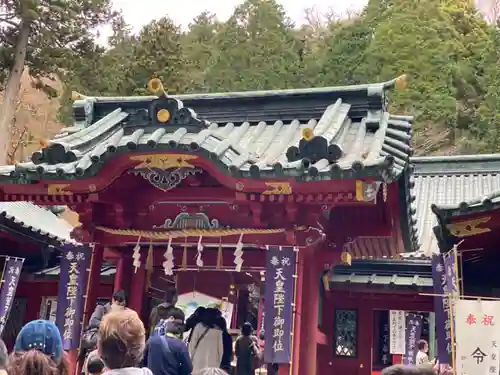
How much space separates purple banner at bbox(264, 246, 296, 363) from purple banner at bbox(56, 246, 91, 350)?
2.75 metres

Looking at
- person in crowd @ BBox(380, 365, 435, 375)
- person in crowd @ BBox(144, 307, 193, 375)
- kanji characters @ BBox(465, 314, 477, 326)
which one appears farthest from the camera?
kanji characters @ BBox(465, 314, 477, 326)

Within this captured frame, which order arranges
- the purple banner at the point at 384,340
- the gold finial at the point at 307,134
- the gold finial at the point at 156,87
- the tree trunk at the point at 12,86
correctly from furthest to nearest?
the tree trunk at the point at 12,86
the purple banner at the point at 384,340
the gold finial at the point at 156,87
the gold finial at the point at 307,134

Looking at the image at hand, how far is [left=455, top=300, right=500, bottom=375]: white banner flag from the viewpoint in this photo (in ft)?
23.0

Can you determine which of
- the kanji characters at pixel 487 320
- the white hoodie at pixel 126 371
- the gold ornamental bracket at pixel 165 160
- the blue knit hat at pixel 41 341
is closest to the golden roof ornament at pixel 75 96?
the gold ornamental bracket at pixel 165 160

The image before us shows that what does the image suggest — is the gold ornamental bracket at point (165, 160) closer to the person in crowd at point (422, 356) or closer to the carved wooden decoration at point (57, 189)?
the carved wooden decoration at point (57, 189)

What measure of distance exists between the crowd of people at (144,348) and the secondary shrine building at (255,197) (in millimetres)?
872

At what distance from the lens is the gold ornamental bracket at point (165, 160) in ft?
25.5

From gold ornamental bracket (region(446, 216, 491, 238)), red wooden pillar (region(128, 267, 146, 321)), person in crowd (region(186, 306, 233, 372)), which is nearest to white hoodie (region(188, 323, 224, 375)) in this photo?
person in crowd (region(186, 306, 233, 372))

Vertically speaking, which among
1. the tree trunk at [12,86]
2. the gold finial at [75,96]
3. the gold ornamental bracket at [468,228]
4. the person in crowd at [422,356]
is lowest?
the person in crowd at [422,356]

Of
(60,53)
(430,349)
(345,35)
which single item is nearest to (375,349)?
(430,349)

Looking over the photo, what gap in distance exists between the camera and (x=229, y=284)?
10.5 meters

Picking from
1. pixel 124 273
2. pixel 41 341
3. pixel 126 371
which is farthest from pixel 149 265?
pixel 126 371

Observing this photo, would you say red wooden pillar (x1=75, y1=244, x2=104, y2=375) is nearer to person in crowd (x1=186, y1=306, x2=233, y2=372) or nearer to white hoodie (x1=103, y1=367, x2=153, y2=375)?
person in crowd (x1=186, y1=306, x2=233, y2=372)

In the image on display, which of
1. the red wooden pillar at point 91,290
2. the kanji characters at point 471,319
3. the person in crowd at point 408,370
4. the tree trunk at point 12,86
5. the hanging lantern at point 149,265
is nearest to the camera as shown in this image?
the person in crowd at point 408,370
